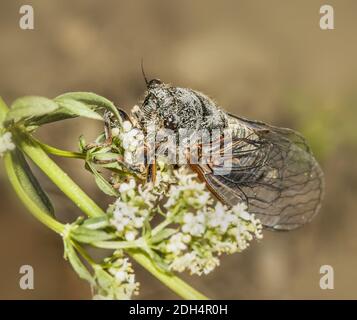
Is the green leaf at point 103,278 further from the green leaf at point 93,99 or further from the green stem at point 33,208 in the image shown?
the green leaf at point 93,99

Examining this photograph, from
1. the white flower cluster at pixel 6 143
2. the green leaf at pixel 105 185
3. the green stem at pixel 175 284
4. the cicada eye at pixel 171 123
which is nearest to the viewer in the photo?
the green stem at pixel 175 284

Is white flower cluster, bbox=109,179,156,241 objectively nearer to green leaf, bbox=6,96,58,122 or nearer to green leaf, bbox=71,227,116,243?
green leaf, bbox=71,227,116,243

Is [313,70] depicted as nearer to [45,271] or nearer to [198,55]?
[198,55]

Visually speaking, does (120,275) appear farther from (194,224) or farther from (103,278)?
(194,224)

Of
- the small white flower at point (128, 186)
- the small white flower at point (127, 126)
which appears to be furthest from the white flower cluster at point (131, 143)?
the small white flower at point (128, 186)

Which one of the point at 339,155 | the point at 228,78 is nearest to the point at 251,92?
the point at 228,78
